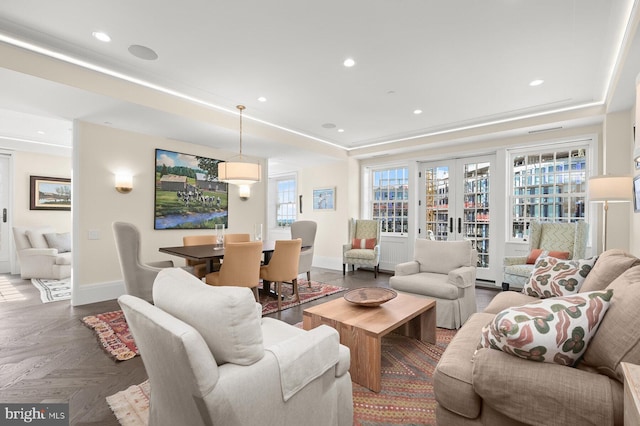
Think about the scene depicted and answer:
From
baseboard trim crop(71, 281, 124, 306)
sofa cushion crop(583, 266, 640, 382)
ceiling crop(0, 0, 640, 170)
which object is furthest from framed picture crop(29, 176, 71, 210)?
sofa cushion crop(583, 266, 640, 382)

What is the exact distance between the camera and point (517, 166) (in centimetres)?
520

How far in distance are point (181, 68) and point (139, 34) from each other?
582 mm

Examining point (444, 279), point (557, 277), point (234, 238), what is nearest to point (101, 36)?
point (234, 238)

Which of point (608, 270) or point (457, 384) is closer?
point (457, 384)

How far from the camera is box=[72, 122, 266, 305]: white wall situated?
395cm

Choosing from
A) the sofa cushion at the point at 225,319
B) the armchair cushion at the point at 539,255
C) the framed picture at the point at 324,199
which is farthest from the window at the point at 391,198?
the sofa cushion at the point at 225,319

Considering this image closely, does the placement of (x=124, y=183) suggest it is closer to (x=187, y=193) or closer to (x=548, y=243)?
(x=187, y=193)

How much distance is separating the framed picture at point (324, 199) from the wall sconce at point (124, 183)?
3.90m

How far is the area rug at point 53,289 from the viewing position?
13.9ft

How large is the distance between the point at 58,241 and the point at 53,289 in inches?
57.1

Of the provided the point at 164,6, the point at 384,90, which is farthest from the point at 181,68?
the point at 384,90

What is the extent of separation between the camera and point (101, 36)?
8.50 feet

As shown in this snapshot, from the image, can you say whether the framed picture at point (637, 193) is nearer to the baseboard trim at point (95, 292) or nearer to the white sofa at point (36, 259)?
the baseboard trim at point (95, 292)

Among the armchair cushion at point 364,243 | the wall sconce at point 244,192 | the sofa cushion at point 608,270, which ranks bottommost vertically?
the armchair cushion at point 364,243
